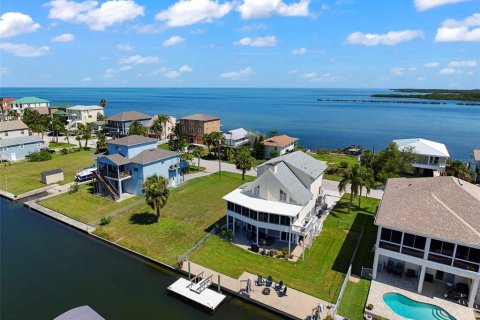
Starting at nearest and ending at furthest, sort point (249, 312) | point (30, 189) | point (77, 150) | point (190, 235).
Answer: point (249, 312) → point (190, 235) → point (30, 189) → point (77, 150)

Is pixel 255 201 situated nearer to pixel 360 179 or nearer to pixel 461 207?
pixel 360 179

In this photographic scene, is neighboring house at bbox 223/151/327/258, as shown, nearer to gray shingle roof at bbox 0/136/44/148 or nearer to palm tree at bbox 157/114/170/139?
palm tree at bbox 157/114/170/139

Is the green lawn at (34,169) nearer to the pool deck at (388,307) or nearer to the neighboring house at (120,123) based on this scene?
the neighboring house at (120,123)

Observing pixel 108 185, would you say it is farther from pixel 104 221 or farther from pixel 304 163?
pixel 304 163

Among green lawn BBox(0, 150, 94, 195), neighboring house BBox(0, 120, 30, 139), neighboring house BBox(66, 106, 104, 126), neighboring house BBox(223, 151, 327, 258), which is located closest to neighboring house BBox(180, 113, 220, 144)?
green lawn BBox(0, 150, 94, 195)

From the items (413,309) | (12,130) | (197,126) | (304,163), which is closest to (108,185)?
(304,163)

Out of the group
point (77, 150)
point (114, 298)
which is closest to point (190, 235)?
point (114, 298)

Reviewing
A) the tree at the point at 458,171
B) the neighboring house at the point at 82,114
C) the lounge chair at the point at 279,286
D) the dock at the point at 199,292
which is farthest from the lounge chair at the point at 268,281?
the neighboring house at the point at 82,114
